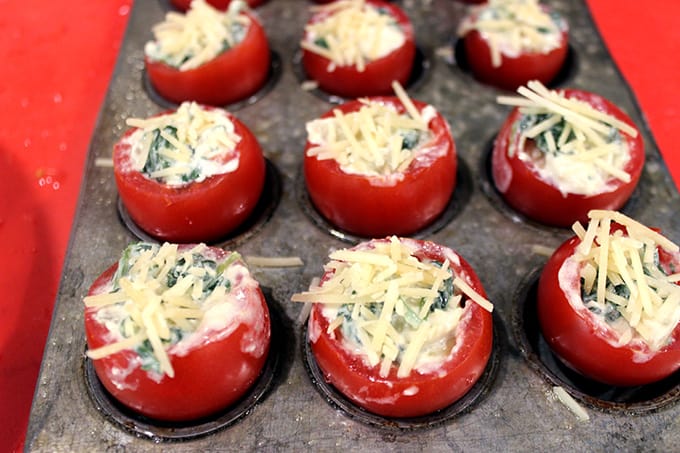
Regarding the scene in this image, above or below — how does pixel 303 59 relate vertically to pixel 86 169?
above

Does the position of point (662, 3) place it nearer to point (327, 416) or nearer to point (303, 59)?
point (303, 59)

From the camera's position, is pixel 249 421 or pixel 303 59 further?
pixel 303 59

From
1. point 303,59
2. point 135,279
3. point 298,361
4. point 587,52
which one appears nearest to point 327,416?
point 298,361

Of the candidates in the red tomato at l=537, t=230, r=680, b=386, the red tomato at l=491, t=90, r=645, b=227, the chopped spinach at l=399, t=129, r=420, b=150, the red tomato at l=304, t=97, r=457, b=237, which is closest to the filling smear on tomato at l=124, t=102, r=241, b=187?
the red tomato at l=304, t=97, r=457, b=237

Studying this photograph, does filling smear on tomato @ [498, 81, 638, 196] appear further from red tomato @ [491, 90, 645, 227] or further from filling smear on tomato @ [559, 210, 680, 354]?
filling smear on tomato @ [559, 210, 680, 354]

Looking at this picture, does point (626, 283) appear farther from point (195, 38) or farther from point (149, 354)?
point (195, 38)

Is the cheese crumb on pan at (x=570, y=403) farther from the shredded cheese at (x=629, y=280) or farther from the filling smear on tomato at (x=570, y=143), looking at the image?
the filling smear on tomato at (x=570, y=143)

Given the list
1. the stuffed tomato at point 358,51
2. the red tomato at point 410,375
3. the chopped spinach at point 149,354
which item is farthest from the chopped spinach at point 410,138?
the chopped spinach at point 149,354
